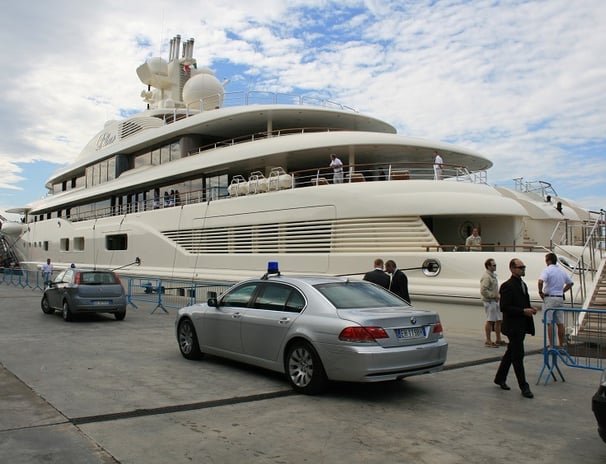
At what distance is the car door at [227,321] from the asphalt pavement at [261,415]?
357 mm

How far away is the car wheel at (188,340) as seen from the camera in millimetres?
8297

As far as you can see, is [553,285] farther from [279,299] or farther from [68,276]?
[68,276]

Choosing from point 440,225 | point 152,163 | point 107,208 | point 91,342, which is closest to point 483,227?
point 440,225

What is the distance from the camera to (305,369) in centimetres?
642

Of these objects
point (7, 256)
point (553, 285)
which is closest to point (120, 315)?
point (553, 285)

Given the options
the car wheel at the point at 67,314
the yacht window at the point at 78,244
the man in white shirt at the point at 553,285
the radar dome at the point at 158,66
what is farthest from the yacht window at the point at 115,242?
the man in white shirt at the point at 553,285

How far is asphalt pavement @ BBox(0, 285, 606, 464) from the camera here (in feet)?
→ 14.7

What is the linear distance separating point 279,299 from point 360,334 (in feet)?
4.92

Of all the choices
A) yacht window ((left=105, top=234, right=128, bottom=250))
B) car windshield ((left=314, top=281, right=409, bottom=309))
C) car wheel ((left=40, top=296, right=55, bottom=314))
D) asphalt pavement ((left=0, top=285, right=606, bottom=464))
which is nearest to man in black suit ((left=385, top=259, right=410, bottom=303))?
asphalt pavement ((left=0, top=285, right=606, bottom=464))

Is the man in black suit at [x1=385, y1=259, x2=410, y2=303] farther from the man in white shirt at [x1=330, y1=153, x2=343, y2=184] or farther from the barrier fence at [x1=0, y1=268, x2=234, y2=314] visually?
the barrier fence at [x1=0, y1=268, x2=234, y2=314]

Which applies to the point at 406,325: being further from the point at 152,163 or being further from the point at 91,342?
the point at 152,163

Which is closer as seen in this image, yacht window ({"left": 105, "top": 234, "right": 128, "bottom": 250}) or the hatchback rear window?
the hatchback rear window

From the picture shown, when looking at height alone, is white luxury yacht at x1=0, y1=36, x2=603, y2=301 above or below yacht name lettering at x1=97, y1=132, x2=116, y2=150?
below

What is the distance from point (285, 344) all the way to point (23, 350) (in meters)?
4.81
